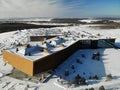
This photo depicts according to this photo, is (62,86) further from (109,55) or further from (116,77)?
(109,55)

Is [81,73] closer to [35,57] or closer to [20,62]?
[35,57]

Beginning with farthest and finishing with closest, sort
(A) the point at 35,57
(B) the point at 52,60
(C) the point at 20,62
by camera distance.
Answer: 1. (B) the point at 52,60
2. (C) the point at 20,62
3. (A) the point at 35,57

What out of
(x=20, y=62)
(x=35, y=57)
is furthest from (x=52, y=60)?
(x=20, y=62)

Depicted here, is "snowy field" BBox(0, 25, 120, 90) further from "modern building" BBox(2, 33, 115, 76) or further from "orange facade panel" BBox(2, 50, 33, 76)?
"orange facade panel" BBox(2, 50, 33, 76)

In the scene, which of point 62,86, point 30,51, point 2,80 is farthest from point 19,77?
point 62,86

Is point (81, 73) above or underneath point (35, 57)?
underneath

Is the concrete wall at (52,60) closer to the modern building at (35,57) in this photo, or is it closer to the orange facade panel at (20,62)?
the modern building at (35,57)

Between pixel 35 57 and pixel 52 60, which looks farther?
pixel 52 60

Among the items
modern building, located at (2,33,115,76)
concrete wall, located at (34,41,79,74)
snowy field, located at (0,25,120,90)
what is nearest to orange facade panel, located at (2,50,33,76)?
modern building, located at (2,33,115,76)

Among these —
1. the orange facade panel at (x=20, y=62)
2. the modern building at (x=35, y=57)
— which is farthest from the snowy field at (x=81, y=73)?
the orange facade panel at (x=20, y=62)
